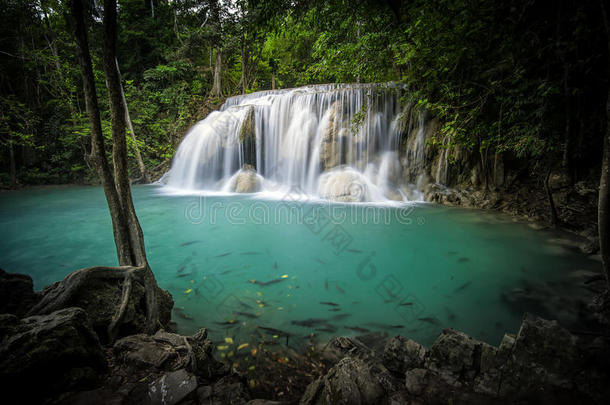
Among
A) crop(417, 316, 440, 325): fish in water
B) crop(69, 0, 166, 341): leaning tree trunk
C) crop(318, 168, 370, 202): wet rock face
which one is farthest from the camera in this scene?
crop(318, 168, 370, 202): wet rock face

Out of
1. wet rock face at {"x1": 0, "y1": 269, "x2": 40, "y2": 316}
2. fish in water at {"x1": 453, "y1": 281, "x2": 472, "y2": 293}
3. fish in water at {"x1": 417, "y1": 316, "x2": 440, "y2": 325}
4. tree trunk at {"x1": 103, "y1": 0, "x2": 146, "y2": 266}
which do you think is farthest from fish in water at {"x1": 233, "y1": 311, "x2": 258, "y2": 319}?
fish in water at {"x1": 453, "y1": 281, "x2": 472, "y2": 293}

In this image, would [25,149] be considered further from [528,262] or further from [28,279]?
[528,262]

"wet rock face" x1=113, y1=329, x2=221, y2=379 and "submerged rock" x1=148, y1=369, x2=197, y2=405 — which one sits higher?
"submerged rock" x1=148, y1=369, x2=197, y2=405

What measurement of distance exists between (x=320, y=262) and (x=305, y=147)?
9077 millimetres

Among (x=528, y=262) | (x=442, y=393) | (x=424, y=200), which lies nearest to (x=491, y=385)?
(x=442, y=393)

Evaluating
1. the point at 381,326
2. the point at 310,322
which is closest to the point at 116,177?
the point at 310,322

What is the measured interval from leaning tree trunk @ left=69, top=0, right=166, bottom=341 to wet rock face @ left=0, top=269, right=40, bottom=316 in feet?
1.28

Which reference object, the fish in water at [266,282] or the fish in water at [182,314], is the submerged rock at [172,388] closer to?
the fish in water at [182,314]

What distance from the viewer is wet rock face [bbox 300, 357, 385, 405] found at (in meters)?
1.70

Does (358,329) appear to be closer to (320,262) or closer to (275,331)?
(275,331)

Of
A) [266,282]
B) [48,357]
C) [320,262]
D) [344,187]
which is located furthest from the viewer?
[344,187]

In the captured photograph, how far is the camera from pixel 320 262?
543cm

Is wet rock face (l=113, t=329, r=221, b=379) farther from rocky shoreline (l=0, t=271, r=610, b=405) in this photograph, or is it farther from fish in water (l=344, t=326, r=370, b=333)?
fish in water (l=344, t=326, r=370, b=333)

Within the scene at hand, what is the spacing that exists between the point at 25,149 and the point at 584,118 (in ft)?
77.6
